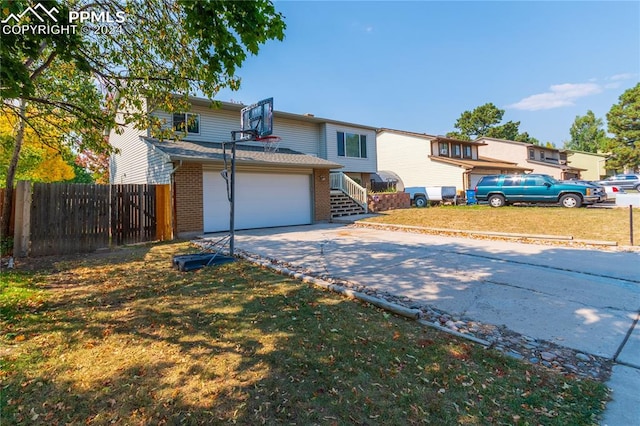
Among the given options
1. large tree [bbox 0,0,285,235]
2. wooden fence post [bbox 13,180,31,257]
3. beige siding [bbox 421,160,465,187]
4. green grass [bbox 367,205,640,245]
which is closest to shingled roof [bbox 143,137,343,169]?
large tree [bbox 0,0,285,235]

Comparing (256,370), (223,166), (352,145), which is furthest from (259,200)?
(256,370)

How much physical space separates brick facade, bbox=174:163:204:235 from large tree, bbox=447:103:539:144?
55.3 metres

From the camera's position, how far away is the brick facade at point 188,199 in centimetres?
1045

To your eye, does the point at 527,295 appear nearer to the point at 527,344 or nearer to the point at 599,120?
the point at 527,344

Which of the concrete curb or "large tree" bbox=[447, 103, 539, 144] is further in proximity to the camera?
"large tree" bbox=[447, 103, 539, 144]

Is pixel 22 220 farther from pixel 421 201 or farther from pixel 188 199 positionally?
pixel 421 201

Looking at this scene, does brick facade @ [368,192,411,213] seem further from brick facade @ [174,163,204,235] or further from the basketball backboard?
the basketball backboard

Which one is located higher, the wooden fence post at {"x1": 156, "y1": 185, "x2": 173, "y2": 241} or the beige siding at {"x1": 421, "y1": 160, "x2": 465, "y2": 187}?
the beige siding at {"x1": 421, "y1": 160, "x2": 465, "y2": 187}

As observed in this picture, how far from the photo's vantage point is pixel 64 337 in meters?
3.31

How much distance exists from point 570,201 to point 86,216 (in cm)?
2136

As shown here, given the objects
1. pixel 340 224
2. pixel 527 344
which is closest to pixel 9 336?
pixel 527 344

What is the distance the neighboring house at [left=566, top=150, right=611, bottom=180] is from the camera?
44.3 meters

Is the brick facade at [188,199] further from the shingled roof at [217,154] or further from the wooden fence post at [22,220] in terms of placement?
the wooden fence post at [22,220]

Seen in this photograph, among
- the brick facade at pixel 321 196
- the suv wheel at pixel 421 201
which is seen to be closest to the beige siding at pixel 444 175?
the suv wheel at pixel 421 201
